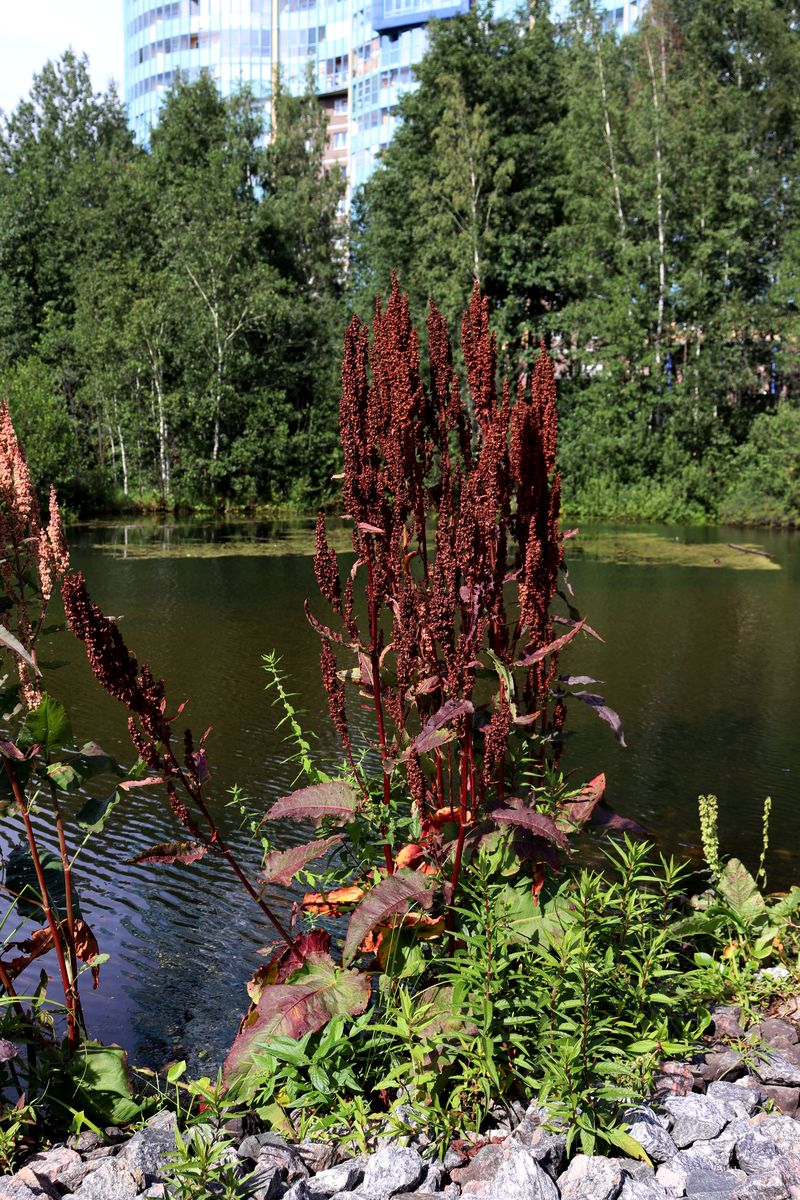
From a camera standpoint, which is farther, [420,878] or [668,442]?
[668,442]

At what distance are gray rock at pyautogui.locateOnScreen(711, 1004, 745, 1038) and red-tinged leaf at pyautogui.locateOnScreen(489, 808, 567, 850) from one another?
0.79 metres

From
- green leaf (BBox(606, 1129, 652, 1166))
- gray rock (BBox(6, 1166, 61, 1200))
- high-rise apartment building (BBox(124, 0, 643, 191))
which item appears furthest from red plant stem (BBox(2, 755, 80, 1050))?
high-rise apartment building (BBox(124, 0, 643, 191))

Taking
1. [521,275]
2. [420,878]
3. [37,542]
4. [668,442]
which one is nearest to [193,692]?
[37,542]

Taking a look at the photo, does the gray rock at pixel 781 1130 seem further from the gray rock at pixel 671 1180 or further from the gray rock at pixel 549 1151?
the gray rock at pixel 549 1151

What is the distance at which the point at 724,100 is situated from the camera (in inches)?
1065

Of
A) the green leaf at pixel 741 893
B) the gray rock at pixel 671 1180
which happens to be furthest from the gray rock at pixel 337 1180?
the green leaf at pixel 741 893

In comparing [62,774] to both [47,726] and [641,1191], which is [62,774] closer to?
[47,726]

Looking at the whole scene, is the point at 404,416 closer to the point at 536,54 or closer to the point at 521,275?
the point at 521,275

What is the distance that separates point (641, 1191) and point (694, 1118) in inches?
12.1

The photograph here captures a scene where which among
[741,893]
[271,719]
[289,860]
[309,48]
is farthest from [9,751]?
[309,48]

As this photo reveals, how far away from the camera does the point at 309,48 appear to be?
6462cm

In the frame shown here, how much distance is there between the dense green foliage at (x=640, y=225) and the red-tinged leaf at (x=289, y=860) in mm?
23585

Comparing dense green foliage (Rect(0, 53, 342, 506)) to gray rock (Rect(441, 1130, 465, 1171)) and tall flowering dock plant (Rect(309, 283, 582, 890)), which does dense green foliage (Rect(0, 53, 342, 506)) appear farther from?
gray rock (Rect(441, 1130, 465, 1171))

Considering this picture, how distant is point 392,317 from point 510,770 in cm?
150
